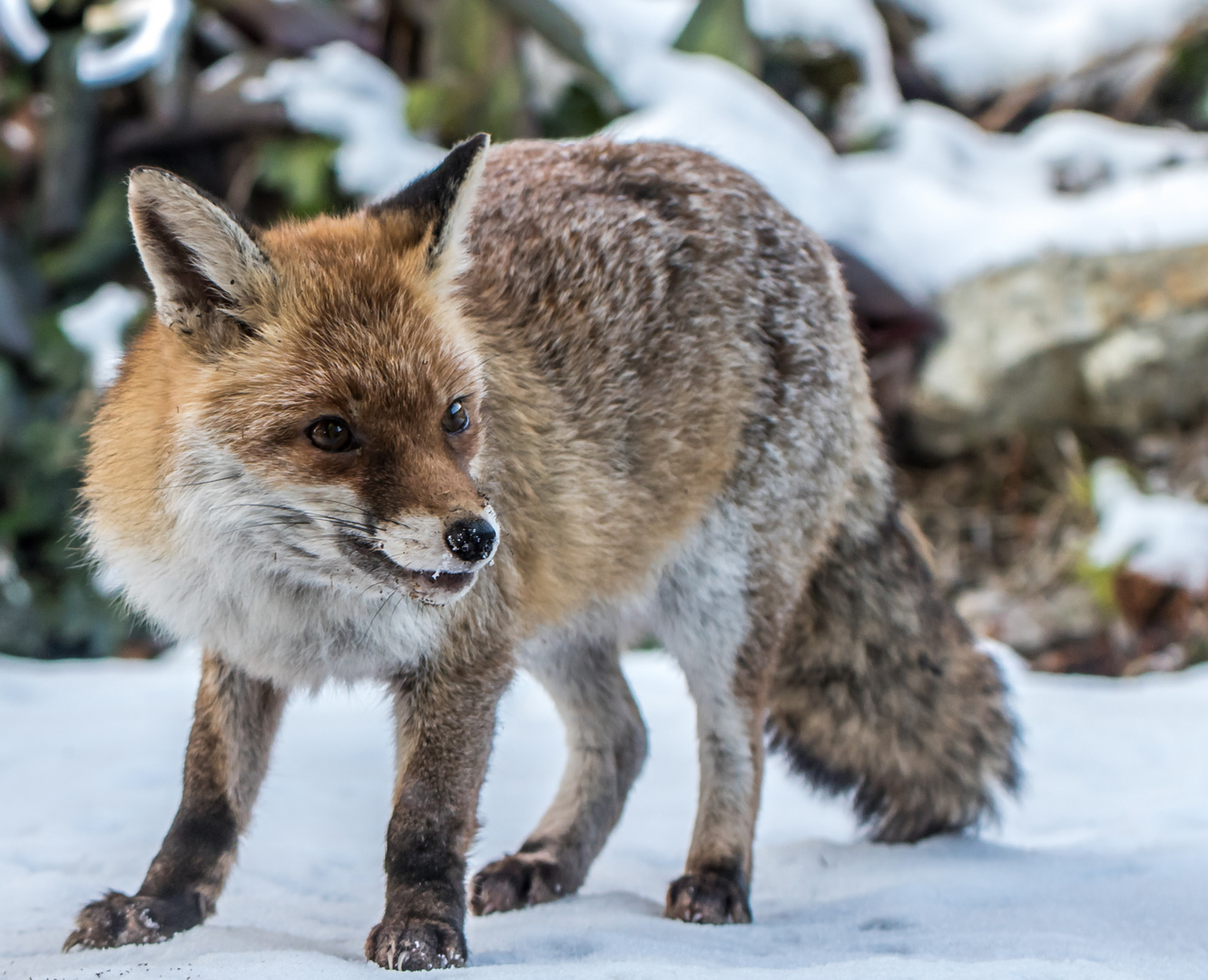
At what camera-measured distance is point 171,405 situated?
2.25 meters

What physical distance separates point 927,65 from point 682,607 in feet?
21.6

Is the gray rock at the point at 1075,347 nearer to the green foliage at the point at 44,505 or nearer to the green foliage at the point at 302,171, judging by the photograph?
the green foliage at the point at 302,171

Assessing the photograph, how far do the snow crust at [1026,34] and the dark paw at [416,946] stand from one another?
7.54 meters

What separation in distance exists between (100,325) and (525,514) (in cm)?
450

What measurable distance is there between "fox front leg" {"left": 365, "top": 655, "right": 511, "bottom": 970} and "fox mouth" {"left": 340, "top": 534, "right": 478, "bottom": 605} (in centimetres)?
34

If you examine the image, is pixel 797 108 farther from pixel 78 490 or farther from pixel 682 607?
pixel 78 490

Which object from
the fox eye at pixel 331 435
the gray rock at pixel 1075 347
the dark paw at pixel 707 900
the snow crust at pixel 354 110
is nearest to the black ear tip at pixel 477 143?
the fox eye at pixel 331 435

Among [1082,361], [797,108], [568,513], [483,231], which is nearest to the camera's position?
[568,513]

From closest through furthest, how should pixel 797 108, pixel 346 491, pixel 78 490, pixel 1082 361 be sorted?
pixel 346 491 → pixel 78 490 → pixel 1082 361 → pixel 797 108

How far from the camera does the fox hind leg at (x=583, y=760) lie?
3.11 metres

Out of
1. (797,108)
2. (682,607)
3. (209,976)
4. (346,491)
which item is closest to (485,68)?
(797,108)

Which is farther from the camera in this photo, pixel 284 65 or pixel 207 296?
pixel 284 65

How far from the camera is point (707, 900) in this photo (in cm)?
282

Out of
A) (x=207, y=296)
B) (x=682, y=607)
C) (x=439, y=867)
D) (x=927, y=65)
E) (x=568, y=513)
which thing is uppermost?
(x=927, y=65)
